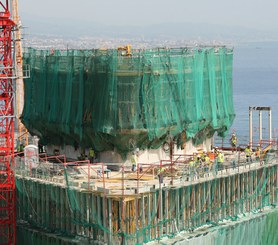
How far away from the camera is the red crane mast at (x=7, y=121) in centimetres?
4925

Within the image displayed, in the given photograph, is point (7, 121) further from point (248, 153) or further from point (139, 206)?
point (248, 153)

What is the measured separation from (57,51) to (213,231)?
13811mm

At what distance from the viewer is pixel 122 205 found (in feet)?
145

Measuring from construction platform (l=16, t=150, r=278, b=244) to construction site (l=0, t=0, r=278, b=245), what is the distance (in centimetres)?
6

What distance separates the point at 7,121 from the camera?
4950cm

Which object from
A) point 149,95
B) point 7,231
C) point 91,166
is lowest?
point 7,231

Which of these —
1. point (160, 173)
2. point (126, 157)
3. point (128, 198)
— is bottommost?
point (128, 198)

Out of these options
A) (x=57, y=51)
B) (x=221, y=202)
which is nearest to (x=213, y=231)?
(x=221, y=202)

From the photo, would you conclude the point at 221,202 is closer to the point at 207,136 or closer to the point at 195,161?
the point at 195,161

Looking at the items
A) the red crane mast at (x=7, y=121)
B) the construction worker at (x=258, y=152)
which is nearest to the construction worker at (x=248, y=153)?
the construction worker at (x=258, y=152)

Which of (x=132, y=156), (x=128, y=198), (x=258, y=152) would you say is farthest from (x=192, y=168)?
(x=258, y=152)

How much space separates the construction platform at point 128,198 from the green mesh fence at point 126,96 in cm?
177

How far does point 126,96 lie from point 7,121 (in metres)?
6.30

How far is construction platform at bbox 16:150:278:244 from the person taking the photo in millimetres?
44969
